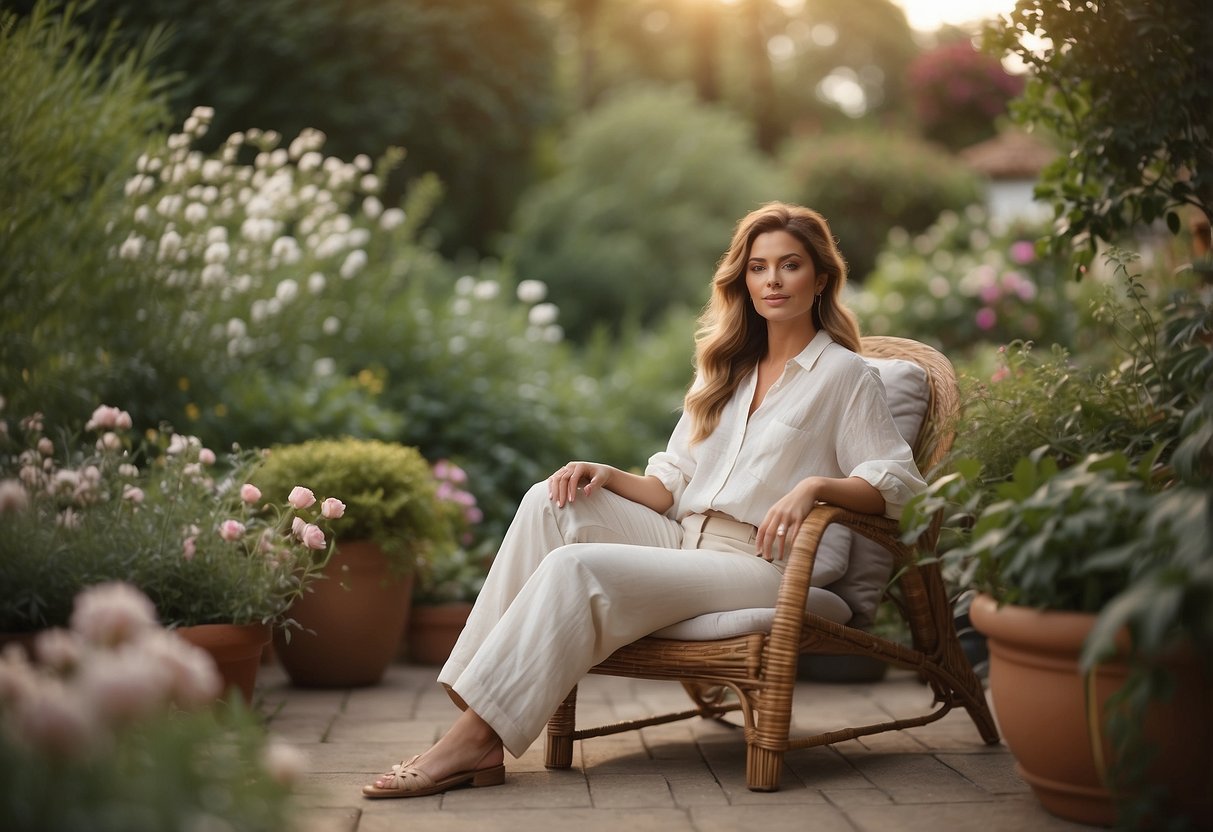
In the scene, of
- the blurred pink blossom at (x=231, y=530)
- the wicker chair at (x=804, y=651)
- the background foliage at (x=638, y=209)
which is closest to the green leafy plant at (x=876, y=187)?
the background foliage at (x=638, y=209)

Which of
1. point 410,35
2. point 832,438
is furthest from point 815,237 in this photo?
point 410,35

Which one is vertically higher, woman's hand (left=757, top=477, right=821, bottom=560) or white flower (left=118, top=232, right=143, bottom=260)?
white flower (left=118, top=232, right=143, bottom=260)

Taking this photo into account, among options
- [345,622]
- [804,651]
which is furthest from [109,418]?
[804,651]

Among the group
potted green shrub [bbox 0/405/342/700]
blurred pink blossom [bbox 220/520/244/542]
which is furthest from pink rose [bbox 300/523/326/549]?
blurred pink blossom [bbox 220/520/244/542]

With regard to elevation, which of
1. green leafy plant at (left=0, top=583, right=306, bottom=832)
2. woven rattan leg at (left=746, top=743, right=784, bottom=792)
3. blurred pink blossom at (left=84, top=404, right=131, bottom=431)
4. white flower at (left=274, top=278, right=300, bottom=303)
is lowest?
woven rattan leg at (left=746, top=743, right=784, bottom=792)

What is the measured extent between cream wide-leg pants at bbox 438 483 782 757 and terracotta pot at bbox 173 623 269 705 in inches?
25.0

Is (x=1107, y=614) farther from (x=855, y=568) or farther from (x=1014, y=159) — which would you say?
(x=1014, y=159)

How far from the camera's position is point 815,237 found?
315cm

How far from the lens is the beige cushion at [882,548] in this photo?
10.3 feet

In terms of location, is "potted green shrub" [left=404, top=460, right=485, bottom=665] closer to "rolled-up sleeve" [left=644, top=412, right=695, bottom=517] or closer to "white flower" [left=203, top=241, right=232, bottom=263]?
"white flower" [left=203, top=241, right=232, bottom=263]

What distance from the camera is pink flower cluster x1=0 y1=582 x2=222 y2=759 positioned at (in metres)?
1.33

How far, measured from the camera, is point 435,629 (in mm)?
4703

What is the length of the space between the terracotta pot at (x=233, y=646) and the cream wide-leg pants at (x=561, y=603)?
64 centimetres

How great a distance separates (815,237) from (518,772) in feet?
5.38
